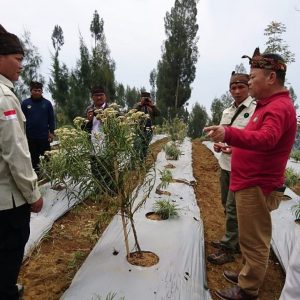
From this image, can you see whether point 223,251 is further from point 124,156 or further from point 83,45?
point 83,45

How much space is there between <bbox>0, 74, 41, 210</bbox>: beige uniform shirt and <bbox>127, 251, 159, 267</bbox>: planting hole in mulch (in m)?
1.11

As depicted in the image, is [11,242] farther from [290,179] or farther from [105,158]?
[290,179]

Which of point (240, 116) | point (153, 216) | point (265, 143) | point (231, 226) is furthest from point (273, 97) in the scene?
point (153, 216)

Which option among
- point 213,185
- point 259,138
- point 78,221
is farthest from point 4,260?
point 213,185

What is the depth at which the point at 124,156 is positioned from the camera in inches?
94.0

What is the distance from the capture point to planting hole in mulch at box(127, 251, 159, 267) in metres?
2.52

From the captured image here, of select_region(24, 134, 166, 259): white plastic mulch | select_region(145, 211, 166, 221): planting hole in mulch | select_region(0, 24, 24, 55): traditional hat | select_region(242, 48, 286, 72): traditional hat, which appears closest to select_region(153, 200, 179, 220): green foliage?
select_region(145, 211, 166, 221): planting hole in mulch

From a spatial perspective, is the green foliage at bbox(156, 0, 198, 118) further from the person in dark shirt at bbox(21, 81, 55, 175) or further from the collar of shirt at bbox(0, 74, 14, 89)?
the collar of shirt at bbox(0, 74, 14, 89)

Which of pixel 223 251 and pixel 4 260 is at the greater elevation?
pixel 4 260

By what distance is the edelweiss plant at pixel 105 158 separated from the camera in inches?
88.9

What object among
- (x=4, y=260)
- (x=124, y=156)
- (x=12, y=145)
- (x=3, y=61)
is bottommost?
(x=4, y=260)

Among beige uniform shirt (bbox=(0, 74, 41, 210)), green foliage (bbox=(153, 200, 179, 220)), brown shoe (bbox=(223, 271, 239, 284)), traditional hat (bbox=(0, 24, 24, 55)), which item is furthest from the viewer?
green foliage (bbox=(153, 200, 179, 220))

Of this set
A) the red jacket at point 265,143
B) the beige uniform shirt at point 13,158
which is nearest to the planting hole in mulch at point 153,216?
the red jacket at point 265,143

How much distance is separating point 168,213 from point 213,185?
8.77ft
